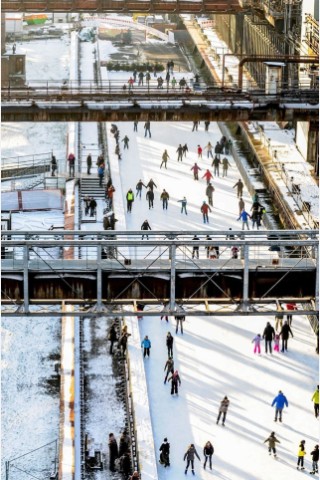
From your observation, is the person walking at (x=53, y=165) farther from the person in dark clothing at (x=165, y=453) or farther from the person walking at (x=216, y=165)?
the person in dark clothing at (x=165, y=453)

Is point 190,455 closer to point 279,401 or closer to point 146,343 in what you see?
point 279,401

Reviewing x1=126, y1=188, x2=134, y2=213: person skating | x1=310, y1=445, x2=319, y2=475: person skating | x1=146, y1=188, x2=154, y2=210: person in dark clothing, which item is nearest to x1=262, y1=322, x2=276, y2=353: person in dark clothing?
x1=310, y1=445, x2=319, y2=475: person skating

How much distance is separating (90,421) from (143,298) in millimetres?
8898

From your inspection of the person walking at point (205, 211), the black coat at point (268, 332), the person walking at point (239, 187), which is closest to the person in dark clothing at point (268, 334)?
the black coat at point (268, 332)

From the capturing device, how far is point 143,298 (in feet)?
96.3

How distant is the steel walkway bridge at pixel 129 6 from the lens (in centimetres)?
6681

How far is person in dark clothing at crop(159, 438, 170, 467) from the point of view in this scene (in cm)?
3472

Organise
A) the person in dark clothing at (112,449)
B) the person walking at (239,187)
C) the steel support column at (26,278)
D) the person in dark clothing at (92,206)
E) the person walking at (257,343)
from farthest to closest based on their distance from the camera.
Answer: the person walking at (239,187) < the person in dark clothing at (92,206) < the person walking at (257,343) < the person in dark clothing at (112,449) < the steel support column at (26,278)

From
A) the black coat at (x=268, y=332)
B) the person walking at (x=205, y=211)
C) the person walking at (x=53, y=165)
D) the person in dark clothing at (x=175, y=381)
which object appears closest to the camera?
the person in dark clothing at (x=175, y=381)

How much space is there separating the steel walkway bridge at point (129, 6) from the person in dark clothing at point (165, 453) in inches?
1390

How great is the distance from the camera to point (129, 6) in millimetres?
67812

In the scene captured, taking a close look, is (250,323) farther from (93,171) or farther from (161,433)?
(93,171)

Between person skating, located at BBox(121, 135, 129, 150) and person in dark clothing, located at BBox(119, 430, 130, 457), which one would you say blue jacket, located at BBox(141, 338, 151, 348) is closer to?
person in dark clothing, located at BBox(119, 430, 130, 457)

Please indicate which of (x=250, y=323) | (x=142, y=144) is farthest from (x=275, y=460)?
(x=142, y=144)
